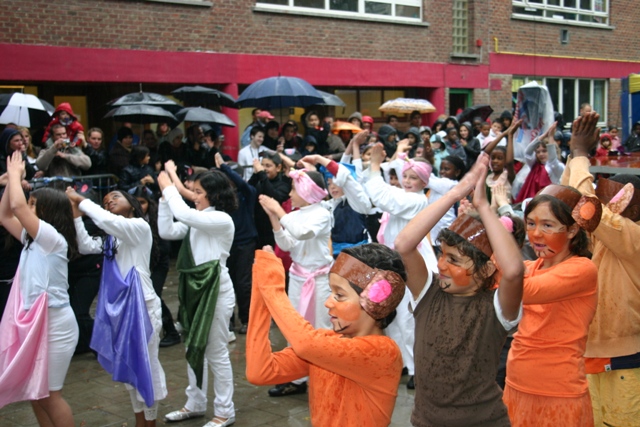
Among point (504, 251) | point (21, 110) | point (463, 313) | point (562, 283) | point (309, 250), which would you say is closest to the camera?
point (504, 251)

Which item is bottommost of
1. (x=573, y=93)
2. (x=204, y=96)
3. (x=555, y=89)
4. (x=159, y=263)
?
(x=159, y=263)

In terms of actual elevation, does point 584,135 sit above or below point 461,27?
below

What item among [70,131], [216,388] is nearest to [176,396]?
[216,388]

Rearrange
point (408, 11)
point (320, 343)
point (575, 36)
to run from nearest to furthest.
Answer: point (320, 343)
point (408, 11)
point (575, 36)

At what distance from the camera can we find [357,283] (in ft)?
10.2

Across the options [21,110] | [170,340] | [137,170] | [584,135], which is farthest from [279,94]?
[584,135]

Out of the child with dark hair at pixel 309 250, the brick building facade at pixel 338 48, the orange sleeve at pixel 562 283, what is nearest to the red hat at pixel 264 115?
the brick building facade at pixel 338 48

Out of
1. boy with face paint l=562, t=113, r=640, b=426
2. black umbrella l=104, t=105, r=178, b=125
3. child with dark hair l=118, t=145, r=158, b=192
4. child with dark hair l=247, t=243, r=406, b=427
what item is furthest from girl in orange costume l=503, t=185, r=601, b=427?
black umbrella l=104, t=105, r=178, b=125

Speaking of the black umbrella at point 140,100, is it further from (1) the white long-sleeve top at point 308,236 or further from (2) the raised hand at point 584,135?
(2) the raised hand at point 584,135

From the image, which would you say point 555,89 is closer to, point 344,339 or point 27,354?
point 27,354

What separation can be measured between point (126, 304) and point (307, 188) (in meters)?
1.72

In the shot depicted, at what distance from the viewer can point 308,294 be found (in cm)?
621

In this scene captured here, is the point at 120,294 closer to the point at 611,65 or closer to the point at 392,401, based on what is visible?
the point at 392,401

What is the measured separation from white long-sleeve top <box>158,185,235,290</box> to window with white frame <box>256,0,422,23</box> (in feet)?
32.6
